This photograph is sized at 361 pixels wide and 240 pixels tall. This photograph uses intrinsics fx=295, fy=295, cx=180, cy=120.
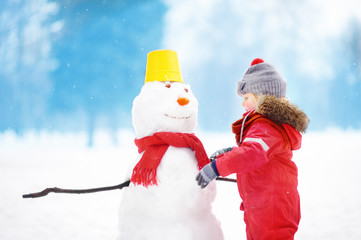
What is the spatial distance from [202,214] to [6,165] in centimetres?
578

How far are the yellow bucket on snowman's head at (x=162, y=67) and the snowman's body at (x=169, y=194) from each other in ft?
0.21

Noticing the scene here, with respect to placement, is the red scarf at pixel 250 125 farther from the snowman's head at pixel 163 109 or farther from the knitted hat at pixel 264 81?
the snowman's head at pixel 163 109

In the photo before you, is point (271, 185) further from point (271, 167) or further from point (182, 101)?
point (182, 101)

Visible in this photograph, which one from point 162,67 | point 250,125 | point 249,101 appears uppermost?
point 162,67

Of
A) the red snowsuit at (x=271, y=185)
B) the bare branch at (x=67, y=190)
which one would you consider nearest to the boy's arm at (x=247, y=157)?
the red snowsuit at (x=271, y=185)

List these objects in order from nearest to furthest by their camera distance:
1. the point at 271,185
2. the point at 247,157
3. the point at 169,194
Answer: the point at 247,157 → the point at 271,185 → the point at 169,194

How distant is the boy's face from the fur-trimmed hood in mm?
116

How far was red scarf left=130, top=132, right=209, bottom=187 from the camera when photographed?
4.54 ft

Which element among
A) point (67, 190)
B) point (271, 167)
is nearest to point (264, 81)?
point (271, 167)

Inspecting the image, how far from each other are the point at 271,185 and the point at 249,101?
0.42 meters

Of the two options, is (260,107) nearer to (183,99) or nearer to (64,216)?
(183,99)

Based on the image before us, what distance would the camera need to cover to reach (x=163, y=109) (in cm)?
150

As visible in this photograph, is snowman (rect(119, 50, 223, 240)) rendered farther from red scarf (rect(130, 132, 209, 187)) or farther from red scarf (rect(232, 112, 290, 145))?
red scarf (rect(232, 112, 290, 145))

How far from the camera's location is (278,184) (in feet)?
4.17
